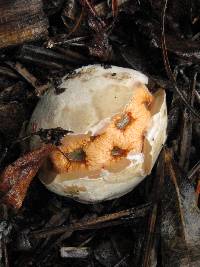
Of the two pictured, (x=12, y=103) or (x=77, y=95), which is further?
(x=12, y=103)

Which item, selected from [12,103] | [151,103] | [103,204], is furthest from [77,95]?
[103,204]

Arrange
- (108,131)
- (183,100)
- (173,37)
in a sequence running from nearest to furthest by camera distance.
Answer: (108,131) → (183,100) → (173,37)

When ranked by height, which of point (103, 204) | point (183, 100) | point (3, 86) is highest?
point (3, 86)

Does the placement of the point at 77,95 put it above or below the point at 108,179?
above

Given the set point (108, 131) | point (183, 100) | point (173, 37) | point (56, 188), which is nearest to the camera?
point (108, 131)

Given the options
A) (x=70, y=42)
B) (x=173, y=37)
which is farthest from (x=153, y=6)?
(x=70, y=42)

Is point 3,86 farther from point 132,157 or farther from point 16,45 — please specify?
point 132,157
